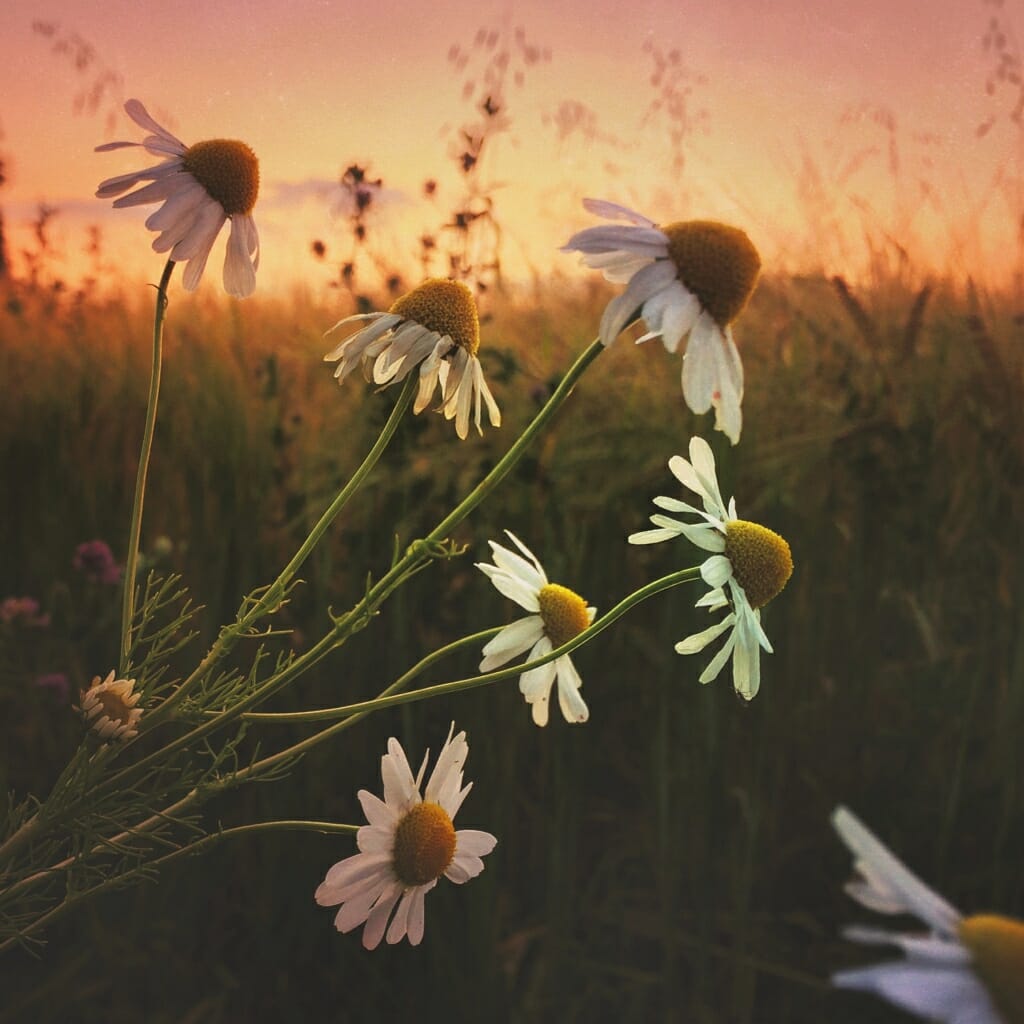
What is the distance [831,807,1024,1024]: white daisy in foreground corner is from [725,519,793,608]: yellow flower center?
275 mm

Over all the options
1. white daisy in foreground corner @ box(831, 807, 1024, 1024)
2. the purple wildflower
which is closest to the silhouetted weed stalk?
white daisy in foreground corner @ box(831, 807, 1024, 1024)

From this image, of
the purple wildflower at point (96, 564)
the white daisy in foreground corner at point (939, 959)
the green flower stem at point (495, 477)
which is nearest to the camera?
the white daisy in foreground corner at point (939, 959)

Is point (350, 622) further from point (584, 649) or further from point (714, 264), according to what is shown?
point (584, 649)

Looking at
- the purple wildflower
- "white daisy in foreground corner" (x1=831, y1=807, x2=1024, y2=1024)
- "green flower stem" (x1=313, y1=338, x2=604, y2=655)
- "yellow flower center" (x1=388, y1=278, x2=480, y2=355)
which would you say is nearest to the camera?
"white daisy in foreground corner" (x1=831, y1=807, x2=1024, y2=1024)

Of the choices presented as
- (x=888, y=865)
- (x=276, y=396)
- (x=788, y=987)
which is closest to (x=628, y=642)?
(x=788, y=987)

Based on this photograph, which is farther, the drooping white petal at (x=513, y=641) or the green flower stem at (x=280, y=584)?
the drooping white petal at (x=513, y=641)

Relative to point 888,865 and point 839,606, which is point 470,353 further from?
point 839,606

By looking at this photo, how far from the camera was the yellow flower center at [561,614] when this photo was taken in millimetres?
508

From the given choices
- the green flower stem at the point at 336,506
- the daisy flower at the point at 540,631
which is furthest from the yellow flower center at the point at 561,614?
the green flower stem at the point at 336,506

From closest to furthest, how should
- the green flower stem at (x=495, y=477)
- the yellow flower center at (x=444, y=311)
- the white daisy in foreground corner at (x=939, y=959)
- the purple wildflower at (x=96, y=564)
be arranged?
the white daisy in foreground corner at (x=939, y=959)
the green flower stem at (x=495, y=477)
the yellow flower center at (x=444, y=311)
the purple wildflower at (x=96, y=564)

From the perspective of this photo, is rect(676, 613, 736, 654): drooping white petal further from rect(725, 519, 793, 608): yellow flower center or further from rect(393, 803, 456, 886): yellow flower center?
rect(393, 803, 456, 886): yellow flower center

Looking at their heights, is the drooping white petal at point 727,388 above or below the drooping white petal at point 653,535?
above

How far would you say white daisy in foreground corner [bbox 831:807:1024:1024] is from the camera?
175 mm

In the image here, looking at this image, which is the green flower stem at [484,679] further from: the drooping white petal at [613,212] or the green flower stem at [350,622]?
the drooping white petal at [613,212]
